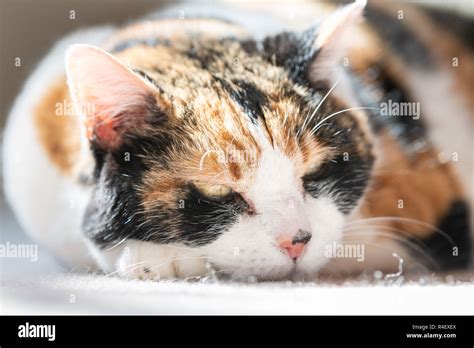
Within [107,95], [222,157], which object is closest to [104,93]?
[107,95]

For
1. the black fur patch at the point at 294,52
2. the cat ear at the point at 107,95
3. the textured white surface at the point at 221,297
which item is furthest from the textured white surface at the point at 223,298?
the black fur patch at the point at 294,52

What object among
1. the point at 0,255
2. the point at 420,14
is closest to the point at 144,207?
the point at 0,255

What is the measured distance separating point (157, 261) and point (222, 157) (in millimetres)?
189

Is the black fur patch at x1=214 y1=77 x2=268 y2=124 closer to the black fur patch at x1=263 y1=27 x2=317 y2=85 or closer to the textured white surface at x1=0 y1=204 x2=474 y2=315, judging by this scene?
the black fur patch at x1=263 y1=27 x2=317 y2=85

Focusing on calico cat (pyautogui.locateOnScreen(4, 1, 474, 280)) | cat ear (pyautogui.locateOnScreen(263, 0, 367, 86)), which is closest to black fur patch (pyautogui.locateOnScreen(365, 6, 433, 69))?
calico cat (pyautogui.locateOnScreen(4, 1, 474, 280))

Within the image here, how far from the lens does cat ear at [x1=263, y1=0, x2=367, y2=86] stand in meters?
0.95

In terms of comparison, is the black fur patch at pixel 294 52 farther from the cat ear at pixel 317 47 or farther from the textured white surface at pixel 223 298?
the textured white surface at pixel 223 298

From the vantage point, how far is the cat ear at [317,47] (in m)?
0.95

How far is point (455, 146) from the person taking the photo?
1.28m

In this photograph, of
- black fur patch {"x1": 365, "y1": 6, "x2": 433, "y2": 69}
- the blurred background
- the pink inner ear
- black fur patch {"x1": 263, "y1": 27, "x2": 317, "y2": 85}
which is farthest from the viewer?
black fur patch {"x1": 365, "y1": 6, "x2": 433, "y2": 69}

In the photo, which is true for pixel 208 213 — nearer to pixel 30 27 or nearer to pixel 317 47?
pixel 317 47

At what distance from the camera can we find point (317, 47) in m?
0.96

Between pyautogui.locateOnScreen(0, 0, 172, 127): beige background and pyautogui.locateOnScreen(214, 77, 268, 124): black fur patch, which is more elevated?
pyautogui.locateOnScreen(0, 0, 172, 127): beige background
